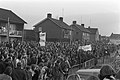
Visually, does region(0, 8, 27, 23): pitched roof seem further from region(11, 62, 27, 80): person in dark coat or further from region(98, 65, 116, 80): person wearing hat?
region(98, 65, 116, 80): person wearing hat

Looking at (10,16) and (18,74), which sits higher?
(10,16)

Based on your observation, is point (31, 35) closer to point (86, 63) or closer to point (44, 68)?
point (86, 63)

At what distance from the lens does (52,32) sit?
5938cm

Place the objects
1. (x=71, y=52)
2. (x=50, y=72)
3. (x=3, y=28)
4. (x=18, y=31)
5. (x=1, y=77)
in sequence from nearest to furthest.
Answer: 1. (x=1, y=77)
2. (x=50, y=72)
3. (x=71, y=52)
4. (x=3, y=28)
5. (x=18, y=31)

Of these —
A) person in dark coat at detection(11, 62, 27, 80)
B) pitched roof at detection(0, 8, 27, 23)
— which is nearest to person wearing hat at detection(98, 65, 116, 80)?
person in dark coat at detection(11, 62, 27, 80)

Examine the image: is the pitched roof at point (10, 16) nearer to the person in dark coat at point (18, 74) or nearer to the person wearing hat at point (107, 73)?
the person in dark coat at point (18, 74)

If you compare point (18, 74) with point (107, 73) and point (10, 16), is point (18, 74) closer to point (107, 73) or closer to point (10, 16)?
point (107, 73)

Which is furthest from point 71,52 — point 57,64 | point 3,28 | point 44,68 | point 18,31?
point 18,31

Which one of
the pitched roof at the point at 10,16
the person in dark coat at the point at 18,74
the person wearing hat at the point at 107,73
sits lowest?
the person in dark coat at the point at 18,74

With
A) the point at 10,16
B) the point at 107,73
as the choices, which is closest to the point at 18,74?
the point at 107,73

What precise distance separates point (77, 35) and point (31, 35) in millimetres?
23437

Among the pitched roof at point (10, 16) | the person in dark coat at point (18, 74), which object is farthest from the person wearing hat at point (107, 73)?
the pitched roof at point (10, 16)

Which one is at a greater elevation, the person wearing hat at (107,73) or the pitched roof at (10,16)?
the pitched roof at (10,16)

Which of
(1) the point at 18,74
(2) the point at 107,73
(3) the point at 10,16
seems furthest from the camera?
(3) the point at 10,16
